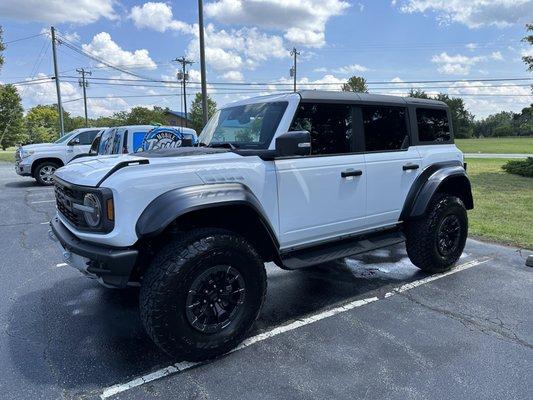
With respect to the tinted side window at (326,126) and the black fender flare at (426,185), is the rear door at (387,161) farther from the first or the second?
the tinted side window at (326,126)

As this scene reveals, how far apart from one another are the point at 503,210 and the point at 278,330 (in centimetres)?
742

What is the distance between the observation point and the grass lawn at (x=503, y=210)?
6684mm

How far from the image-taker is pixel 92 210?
113 inches

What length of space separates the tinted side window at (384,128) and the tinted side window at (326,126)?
0.24 m

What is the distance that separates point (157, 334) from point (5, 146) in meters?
66.0

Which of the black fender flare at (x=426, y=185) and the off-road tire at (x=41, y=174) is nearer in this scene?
the black fender flare at (x=426, y=185)

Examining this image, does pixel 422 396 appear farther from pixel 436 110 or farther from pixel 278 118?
pixel 436 110

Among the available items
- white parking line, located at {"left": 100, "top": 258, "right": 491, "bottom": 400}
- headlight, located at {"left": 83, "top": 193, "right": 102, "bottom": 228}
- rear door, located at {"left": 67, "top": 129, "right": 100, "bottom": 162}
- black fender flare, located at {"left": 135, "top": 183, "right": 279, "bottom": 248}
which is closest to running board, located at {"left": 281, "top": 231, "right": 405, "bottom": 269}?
white parking line, located at {"left": 100, "top": 258, "right": 491, "bottom": 400}

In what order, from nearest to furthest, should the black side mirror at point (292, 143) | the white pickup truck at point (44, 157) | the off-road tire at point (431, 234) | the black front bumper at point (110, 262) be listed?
the black front bumper at point (110, 262)
the black side mirror at point (292, 143)
the off-road tire at point (431, 234)
the white pickup truck at point (44, 157)

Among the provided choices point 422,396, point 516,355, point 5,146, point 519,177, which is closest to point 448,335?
point 516,355

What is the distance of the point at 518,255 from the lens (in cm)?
565

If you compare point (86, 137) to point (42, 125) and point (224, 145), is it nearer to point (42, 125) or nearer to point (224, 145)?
point (224, 145)

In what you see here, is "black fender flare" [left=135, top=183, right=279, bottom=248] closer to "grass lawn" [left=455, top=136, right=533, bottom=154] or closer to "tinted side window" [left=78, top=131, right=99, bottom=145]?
"tinted side window" [left=78, top=131, right=99, bottom=145]

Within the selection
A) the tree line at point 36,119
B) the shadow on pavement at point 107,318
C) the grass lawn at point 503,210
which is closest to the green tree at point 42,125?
the tree line at point 36,119
